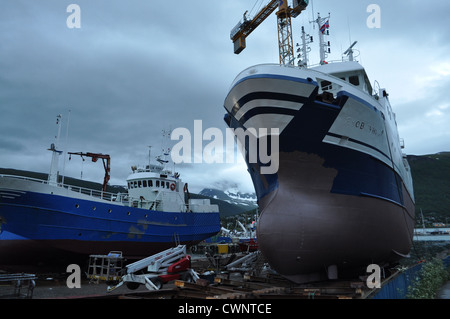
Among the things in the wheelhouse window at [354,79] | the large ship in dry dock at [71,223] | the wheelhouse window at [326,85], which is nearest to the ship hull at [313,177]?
the wheelhouse window at [326,85]

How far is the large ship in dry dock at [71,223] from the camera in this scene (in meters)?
14.0

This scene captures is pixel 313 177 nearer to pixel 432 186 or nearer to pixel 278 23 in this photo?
pixel 278 23

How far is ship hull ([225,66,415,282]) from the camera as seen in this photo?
9.28m

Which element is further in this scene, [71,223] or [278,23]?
[278,23]

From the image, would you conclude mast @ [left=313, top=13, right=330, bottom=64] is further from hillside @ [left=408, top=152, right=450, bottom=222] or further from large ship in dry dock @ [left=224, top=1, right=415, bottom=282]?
hillside @ [left=408, top=152, right=450, bottom=222]

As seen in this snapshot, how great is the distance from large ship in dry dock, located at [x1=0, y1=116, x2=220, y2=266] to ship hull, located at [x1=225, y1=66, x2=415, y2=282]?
10.5m

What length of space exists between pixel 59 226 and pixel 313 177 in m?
12.6

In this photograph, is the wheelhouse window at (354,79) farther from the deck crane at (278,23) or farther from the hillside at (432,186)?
the hillside at (432,186)

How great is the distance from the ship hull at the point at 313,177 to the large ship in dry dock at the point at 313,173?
0.03 m

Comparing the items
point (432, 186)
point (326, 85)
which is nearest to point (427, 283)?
point (326, 85)


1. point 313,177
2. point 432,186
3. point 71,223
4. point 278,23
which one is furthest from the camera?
point 432,186

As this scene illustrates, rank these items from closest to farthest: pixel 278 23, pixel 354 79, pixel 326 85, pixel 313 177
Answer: pixel 313 177 < pixel 326 85 < pixel 354 79 < pixel 278 23

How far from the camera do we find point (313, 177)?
981 cm
